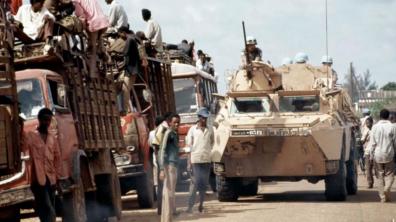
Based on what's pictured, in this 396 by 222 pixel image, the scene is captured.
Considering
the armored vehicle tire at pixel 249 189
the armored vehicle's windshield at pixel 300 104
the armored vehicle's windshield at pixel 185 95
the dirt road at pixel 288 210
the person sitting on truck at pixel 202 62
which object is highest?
the person sitting on truck at pixel 202 62

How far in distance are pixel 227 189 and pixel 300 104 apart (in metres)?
2.08

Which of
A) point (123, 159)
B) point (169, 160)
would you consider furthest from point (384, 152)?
point (169, 160)

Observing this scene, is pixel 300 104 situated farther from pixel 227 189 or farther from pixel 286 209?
pixel 286 209

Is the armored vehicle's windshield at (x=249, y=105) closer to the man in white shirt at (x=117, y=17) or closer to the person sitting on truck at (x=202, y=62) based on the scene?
the man in white shirt at (x=117, y=17)

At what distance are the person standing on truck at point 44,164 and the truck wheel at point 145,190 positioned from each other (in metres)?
6.19

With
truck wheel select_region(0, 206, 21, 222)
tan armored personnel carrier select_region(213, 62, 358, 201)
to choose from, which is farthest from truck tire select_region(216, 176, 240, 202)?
truck wheel select_region(0, 206, 21, 222)

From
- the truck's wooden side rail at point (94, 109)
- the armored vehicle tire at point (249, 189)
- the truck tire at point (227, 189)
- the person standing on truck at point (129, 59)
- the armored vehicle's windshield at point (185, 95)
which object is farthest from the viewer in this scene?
the armored vehicle's windshield at point (185, 95)

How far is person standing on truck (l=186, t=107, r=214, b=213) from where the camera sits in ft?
57.9

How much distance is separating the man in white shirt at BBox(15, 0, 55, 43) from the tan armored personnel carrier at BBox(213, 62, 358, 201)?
5377mm

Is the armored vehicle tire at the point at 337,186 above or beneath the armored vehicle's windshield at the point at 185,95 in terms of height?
beneath

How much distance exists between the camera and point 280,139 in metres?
19.1

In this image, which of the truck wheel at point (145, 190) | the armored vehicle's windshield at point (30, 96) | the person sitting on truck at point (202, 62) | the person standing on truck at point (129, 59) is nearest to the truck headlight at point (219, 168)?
the truck wheel at point (145, 190)

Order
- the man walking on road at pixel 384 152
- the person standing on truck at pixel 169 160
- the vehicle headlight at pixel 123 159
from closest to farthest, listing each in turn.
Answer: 1. the person standing on truck at pixel 169 160
2. the vehicle headlight at pixel 123 159
3. the man walking on road at pixel 384 152

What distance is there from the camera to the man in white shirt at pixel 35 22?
1432 centimetres
